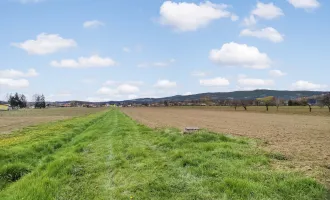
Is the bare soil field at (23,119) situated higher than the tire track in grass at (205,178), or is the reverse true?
the tire track in grass at (205,178)

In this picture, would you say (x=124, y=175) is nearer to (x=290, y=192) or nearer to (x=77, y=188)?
(x=77, y=188)

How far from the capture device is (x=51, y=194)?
934cm

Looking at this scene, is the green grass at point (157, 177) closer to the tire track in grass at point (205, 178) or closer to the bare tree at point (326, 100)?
the tire track in grass at point (205, 178)

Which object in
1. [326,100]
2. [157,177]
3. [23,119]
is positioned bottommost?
[23,119]

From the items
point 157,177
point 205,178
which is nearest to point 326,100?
point 205,178

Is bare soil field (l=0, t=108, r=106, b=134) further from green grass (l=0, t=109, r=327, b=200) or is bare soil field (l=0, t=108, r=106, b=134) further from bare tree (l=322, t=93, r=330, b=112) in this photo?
bare tree (l=322, t=93, r=330, b=112)

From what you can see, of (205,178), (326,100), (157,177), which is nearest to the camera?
(205,178)

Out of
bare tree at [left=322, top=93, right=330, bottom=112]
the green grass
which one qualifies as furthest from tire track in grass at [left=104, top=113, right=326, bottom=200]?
bare tree at [left=322, top=93, right=330, bottom=112]

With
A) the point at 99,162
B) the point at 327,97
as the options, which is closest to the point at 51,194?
the point at 99,162

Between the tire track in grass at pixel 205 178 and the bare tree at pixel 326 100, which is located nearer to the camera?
the tire track in grass at pixel 205 178

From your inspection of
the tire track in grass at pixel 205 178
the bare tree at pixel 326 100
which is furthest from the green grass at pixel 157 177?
the bare tree at pixel 326 100

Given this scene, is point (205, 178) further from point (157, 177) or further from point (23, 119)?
point (23, 119)

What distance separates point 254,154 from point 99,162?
6636 mm

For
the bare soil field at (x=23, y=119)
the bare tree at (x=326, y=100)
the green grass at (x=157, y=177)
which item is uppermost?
the bare tree at (x=326, y=100)
